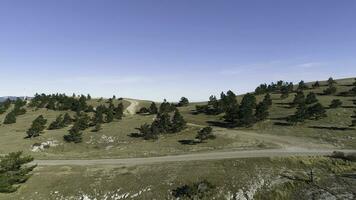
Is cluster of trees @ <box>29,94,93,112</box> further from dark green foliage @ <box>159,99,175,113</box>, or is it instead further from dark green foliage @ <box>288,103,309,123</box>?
dark green foliage @ <box>288,103,309,123</box>

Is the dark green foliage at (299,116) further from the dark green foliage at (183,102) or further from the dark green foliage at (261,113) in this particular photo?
the dark green foliage at (183,102)

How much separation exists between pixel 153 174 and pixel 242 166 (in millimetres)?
10914

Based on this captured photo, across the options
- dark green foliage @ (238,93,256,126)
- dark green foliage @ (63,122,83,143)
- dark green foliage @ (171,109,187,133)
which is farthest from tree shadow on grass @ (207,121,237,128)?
dark green foliage @ (63,122,83,143)

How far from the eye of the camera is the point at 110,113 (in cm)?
8519

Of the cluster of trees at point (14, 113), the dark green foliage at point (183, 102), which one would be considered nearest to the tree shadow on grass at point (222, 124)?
the dark green foliage at point (183, 102)

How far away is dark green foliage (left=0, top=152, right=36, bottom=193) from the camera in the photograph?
134 ft

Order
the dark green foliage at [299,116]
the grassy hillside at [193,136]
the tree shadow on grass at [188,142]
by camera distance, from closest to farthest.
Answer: the grassy hillside at [193,136] → the tree shadow on grass at [188,142] → the dark green foliage at [299,116]

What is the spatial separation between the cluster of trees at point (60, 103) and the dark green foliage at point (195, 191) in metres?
66.0

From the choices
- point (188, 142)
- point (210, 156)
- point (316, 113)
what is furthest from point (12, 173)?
point (316, 113)

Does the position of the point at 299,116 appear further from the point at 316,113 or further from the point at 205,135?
the point at 205,135

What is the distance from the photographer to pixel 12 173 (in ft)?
141

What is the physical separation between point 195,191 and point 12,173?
22601 millimetres

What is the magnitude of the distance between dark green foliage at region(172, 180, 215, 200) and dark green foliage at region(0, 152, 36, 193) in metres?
19.1

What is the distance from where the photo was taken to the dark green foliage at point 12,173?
40731mm
